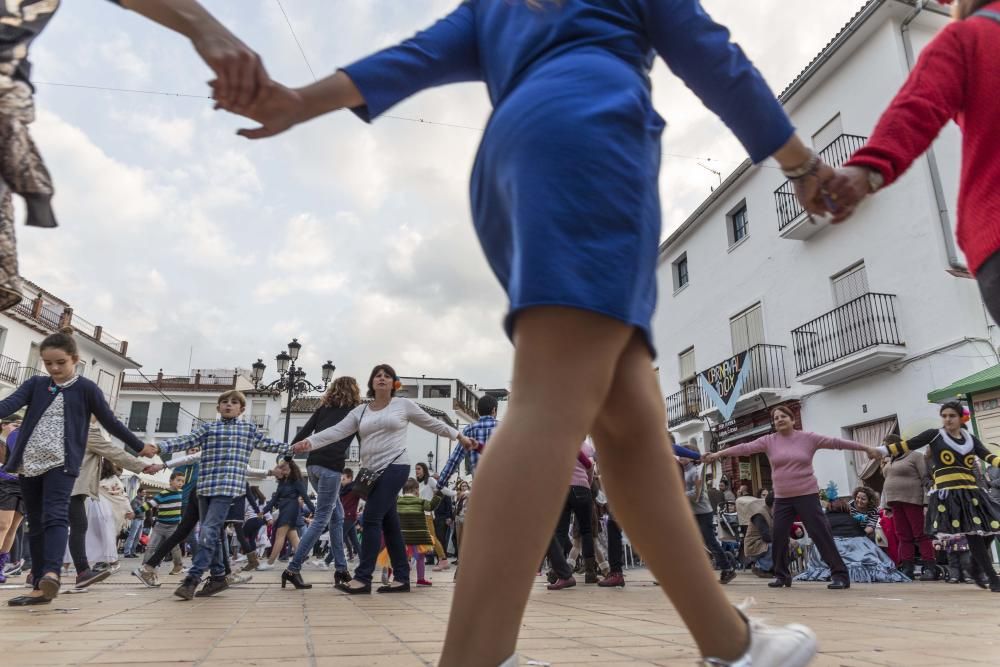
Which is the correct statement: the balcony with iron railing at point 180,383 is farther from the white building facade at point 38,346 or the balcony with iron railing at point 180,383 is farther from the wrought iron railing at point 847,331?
the wrought iron railing at point 847,331

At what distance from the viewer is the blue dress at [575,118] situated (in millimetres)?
1237

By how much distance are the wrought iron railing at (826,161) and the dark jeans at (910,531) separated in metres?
6.68

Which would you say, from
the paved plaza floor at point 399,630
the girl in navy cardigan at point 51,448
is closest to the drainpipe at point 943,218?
the paved plaza floor at point 399,630

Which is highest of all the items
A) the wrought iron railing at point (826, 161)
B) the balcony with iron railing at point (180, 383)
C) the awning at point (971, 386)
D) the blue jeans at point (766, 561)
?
the balcony with iron railing at point (180, 383)

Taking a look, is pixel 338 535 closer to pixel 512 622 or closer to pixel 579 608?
pixel 579 608

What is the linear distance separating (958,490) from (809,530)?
1487 millimetres

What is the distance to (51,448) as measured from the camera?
4980mm

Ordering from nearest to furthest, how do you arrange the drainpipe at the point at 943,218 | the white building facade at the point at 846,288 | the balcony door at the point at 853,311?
1. the drainpipe at the point at 943,218
2. the white building facade at the point at 846,288
3. the balcony door at the point at 853,311

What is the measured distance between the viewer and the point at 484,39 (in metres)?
1.65

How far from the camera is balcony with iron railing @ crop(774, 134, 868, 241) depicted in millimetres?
15328

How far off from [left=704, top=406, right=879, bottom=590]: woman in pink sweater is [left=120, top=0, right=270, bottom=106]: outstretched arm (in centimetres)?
689

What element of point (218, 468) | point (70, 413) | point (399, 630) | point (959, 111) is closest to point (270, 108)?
point (959, 111)

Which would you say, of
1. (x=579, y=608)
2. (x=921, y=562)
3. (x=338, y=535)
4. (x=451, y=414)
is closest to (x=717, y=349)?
(x=921, y=562)

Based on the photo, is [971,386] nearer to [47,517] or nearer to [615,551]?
[615,551]
